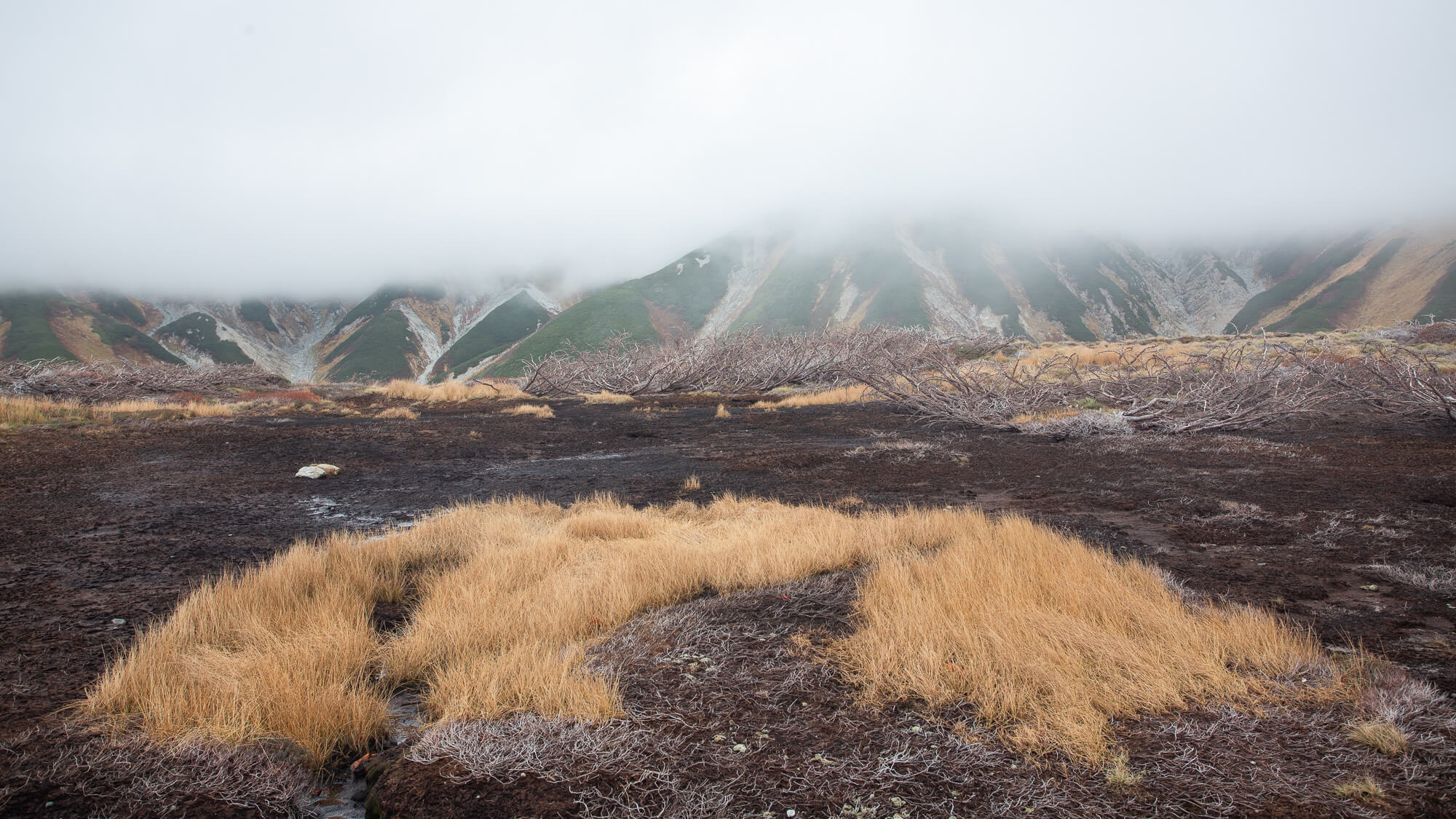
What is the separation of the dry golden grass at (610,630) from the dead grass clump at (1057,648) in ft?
0.04

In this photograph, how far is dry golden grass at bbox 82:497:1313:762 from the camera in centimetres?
268

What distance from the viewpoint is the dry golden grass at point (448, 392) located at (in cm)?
2416

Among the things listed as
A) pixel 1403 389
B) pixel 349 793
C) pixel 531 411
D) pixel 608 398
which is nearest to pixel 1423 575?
pixel 349 793

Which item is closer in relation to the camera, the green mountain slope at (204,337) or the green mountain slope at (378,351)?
the green mountain slope at (378,351)

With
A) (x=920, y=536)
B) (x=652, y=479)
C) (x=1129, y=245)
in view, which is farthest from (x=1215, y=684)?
(x=1129, y=245)

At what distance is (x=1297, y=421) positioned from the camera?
11.9 metres

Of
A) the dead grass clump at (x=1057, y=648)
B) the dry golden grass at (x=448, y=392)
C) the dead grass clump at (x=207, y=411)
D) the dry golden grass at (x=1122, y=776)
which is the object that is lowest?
the dry golden grass at (x=448, y=392)

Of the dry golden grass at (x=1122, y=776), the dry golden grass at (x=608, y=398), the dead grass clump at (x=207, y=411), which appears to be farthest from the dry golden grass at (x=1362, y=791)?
the dry golden grass at (x=608, y=398)

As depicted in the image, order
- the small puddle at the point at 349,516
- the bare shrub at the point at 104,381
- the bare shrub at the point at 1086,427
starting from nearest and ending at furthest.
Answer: the small puddle at the point at 349,516
the bare shrub at the point at 1086,427
the bare shrub at the point at 104,381

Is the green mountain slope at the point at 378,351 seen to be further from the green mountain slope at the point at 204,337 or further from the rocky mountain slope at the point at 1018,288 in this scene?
the rocky mountain slope at the point at 1018,288

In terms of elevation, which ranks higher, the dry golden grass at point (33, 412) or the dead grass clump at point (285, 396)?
the dry golden grass at point (33, 412)

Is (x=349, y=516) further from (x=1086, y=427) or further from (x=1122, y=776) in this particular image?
(x=1086, y=427)

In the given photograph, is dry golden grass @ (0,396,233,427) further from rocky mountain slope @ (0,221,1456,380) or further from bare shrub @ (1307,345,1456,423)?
rocky mountain slope @ (0,221,1456,380)

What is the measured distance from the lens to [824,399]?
20.9 meters
